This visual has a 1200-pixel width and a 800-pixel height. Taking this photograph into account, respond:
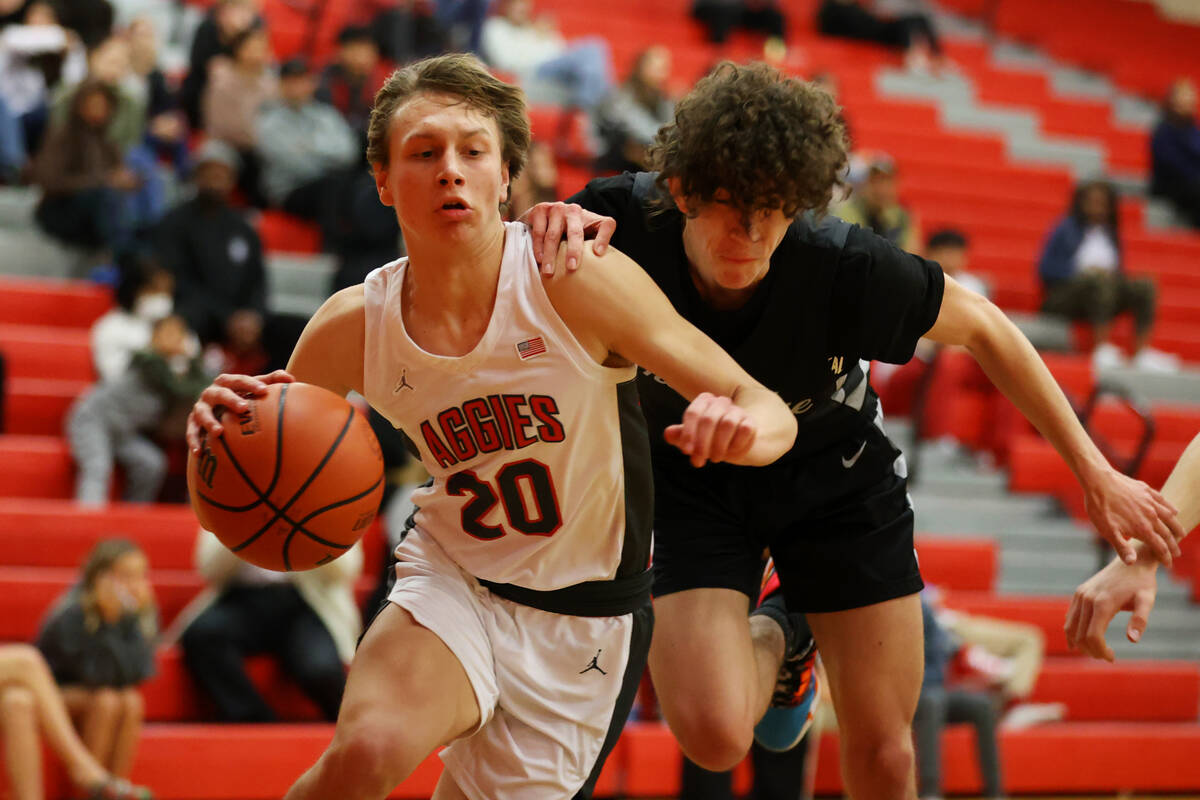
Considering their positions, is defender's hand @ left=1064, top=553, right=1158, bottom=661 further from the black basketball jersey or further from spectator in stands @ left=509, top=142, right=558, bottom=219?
spectator in stands @ left=509, top=142, right=558, bottom=219

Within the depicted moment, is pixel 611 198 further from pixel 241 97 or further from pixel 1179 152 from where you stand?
pixel 1179 152

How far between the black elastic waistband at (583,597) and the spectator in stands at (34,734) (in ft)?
10.0

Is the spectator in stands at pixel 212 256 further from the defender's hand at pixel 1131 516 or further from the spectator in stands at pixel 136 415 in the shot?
the defender's hand at pixel 1131 516

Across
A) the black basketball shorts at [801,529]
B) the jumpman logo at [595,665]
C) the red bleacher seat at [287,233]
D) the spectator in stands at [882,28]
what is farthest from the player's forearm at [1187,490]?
the spectator in stands at [882,28]

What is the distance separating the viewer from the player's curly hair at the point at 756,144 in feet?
9.55

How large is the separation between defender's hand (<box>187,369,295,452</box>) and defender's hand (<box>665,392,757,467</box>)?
3.19ft

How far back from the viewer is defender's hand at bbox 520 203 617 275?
288cm

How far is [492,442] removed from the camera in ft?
9.62

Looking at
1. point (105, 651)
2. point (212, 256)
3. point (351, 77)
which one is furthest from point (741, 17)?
point (105, 651)

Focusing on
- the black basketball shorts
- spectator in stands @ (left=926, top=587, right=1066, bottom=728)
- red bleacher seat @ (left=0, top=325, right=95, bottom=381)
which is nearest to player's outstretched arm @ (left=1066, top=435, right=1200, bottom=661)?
the black basketball shorts

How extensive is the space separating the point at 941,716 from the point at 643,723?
135cm

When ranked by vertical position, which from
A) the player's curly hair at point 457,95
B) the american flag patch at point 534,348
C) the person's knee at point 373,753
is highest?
the player's curly hair at point 457,95

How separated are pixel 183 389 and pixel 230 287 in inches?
40.3

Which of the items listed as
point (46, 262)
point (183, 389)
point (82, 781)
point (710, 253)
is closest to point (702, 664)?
point (710, 253)
